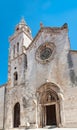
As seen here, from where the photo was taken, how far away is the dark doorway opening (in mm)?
15428

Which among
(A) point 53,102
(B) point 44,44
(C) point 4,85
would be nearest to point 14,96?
(C) point 4,85

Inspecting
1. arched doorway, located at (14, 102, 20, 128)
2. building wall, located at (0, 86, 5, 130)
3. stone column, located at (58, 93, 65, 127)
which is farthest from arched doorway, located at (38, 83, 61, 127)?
building wall, located at (0, 86, 5, 130)

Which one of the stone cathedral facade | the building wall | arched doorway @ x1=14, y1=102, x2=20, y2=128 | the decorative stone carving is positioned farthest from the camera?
the building wall

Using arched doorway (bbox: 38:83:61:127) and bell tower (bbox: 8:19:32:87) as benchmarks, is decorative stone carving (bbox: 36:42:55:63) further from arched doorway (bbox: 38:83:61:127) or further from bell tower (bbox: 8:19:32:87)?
arched doorway (bbox: 38:83:61:127)

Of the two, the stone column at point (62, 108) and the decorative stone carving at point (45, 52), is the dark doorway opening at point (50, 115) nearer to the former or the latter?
the stone column at point (62, 108)

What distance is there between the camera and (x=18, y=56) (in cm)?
1984

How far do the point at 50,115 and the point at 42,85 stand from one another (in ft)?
9.34

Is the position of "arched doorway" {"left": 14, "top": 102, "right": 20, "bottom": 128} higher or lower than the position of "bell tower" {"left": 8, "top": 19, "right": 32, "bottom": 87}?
lower

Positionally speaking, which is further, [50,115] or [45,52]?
[45,52]

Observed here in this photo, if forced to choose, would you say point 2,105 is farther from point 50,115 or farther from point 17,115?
point 50,115

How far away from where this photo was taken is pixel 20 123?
1623 centimetres

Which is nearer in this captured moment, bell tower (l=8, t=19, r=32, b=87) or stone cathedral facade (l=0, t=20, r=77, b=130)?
stone cathedral facade (l=0, t=20, r=77, b=130)

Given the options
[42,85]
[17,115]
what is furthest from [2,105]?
[42,85]

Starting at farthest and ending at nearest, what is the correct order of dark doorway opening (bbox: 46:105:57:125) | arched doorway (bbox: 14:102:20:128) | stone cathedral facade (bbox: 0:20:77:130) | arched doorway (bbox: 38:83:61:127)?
arched doorway (bbox: 14:102:20:128)
dark doorway opening (bbox: 46:105:57:125)
arched doorway (bbox: 38:83:61:127)
stone cathedral facade (bbox: 0:20:77:130)
